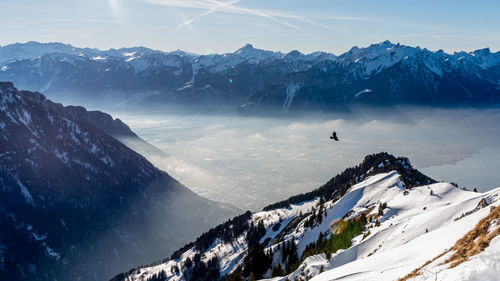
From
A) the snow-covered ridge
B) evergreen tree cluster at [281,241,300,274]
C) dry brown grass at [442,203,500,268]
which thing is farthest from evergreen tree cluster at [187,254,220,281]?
dry brown grass at [442,203,500,268]

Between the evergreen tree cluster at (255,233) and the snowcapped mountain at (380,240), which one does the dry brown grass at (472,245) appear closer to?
the snowcapped mountain at (380,240)

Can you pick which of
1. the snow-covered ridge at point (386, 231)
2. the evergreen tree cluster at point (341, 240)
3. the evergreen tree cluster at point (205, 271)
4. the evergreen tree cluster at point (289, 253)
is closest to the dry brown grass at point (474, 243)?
the snow-covered ridge at point (386, 231)

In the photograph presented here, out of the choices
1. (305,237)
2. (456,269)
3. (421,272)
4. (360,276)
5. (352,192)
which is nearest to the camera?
(456,269)

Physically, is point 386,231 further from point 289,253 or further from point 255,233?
point 255,233

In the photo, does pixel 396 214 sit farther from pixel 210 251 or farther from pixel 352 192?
pixel 210 251

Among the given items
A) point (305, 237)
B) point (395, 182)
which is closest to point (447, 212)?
point (305, 237)

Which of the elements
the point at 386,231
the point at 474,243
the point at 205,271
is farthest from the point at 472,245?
the point at 205,271

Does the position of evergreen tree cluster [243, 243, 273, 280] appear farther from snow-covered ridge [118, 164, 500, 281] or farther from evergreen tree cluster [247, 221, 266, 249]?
evergreen tree cluster [247, 221, 266, 249]

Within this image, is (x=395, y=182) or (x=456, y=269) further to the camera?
(x=395, y=182)

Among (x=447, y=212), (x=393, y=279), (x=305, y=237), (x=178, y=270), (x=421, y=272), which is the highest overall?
(x=421, y=272)
